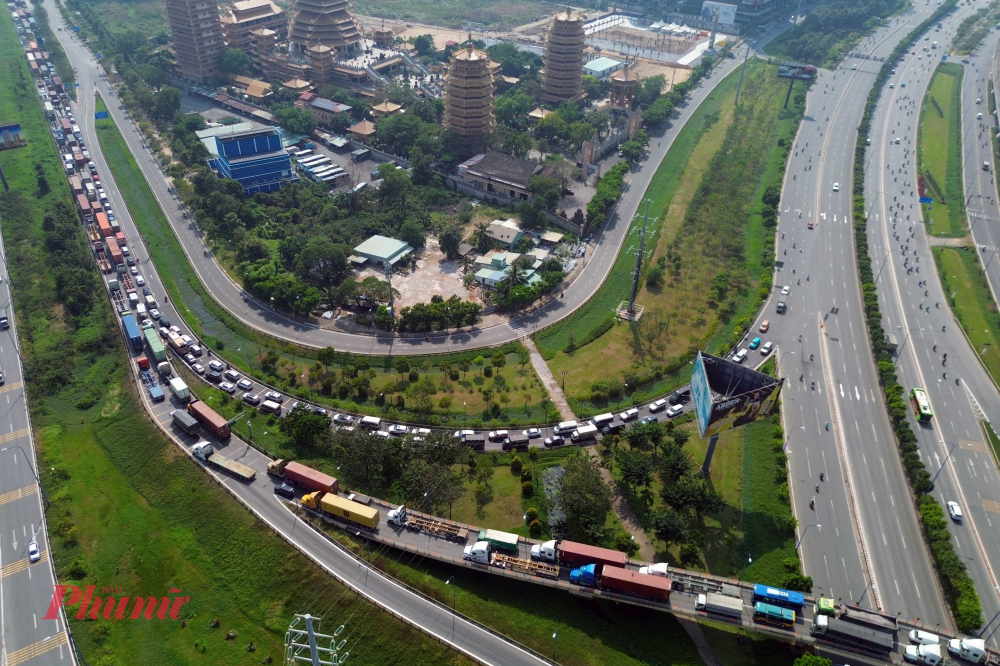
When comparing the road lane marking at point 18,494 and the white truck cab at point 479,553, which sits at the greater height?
the white truck cab at point 479,553

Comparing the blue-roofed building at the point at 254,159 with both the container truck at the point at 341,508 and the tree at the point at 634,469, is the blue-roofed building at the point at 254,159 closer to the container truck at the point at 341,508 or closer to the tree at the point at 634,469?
the container truck at the point at 341,508

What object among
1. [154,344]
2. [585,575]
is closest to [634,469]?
[585,575]

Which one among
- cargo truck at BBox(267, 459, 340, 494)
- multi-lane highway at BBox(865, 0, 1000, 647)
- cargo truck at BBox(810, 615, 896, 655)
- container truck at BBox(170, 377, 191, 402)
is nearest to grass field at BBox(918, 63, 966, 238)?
multi-lane highway at BBox(865, 0, 1000, 647)

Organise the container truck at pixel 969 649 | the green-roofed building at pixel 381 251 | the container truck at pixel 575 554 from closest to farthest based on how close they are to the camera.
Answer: the container truck at pixel 969 649
the container truck at pixel 575 554
the green-roofed building at pixel 381 251

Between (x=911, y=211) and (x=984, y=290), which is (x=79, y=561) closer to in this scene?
(x=984, y=290)

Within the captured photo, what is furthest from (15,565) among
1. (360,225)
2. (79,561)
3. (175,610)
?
(360,225)

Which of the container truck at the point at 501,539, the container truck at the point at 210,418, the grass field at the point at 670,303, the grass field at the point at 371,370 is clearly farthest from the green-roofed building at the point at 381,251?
the container truck at the point at 501,539

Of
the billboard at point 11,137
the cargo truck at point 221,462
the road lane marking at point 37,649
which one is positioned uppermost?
the billboard at point 11,137
